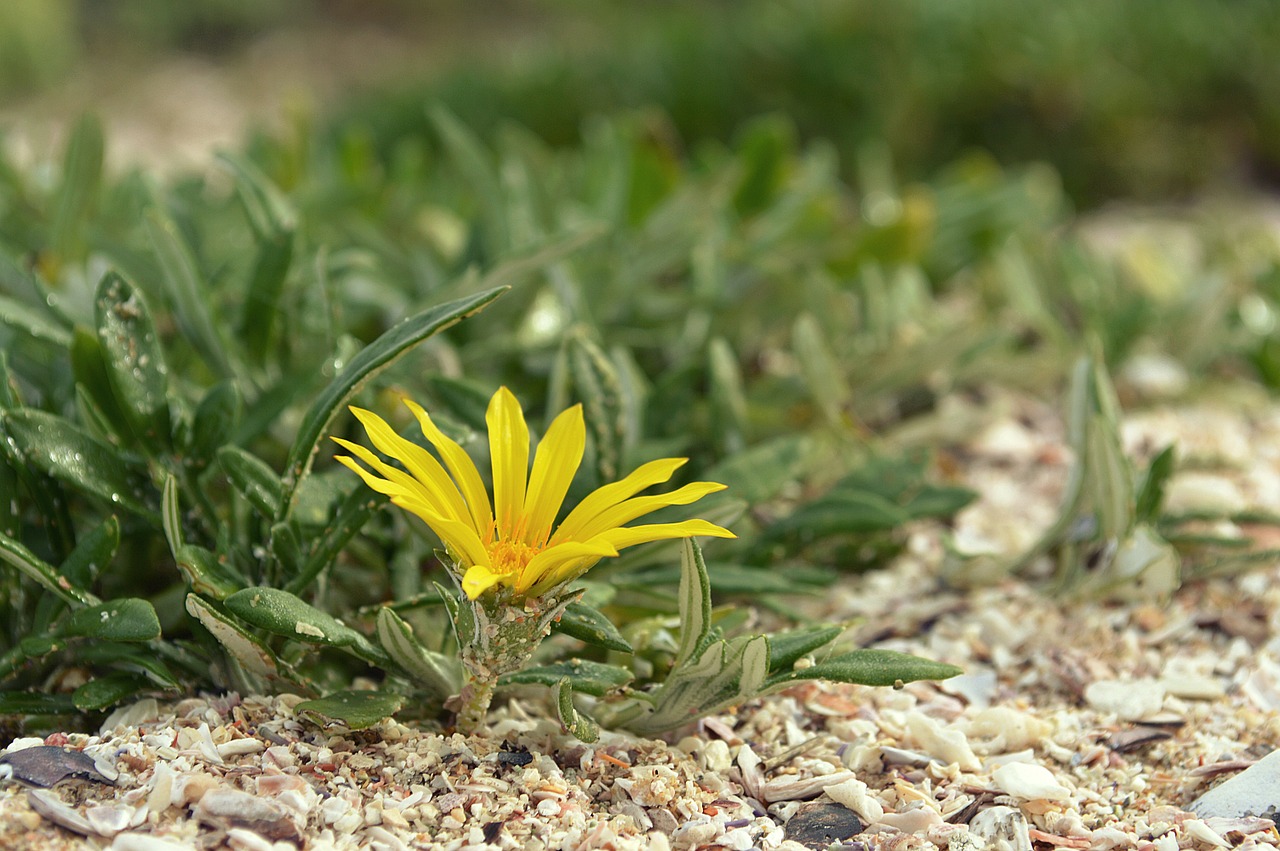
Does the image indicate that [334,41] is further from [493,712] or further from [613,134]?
[493,712]

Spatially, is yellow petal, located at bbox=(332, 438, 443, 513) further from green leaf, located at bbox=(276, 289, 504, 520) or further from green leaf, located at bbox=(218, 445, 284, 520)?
green leaf, located at bbox=(218, 445, 284, 520)

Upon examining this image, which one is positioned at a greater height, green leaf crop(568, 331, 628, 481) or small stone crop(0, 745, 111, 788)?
green leaf crop(568, 331, 628, 481)

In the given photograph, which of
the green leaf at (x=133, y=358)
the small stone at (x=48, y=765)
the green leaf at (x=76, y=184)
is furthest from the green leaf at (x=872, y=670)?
the green leaf at (x=76, y=184)

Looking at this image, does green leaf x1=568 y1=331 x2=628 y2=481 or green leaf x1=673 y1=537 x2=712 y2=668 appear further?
green leaf x1=568 y1=331 x2=628 y2=481

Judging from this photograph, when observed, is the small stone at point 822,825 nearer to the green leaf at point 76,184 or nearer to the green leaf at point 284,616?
the green leaf at point 284,616

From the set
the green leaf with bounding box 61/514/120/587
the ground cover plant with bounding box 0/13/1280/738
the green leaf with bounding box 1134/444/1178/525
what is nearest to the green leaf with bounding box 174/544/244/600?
the ground cover plant with bounding box 0/13/1280/738

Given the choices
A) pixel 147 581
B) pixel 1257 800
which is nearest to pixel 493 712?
pixel 147 581
